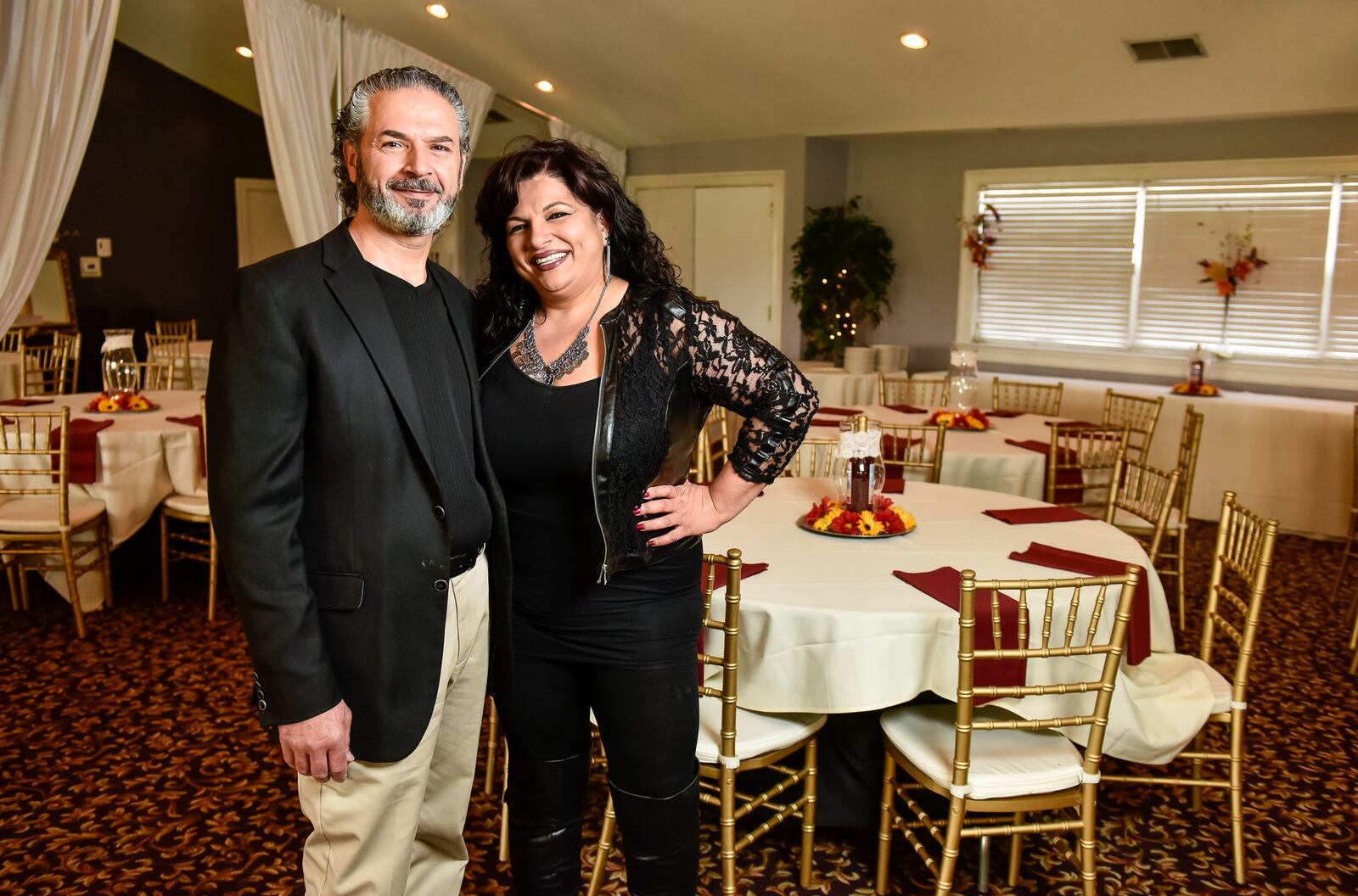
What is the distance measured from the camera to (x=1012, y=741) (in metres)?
2.34

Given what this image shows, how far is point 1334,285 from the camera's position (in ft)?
21.4

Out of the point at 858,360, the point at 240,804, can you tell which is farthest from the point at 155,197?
the point at 240,804

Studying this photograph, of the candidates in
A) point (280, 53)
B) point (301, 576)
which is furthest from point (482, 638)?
point (280, 53)

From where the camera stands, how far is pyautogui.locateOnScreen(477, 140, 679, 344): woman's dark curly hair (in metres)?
1.71

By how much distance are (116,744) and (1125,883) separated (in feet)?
10.2

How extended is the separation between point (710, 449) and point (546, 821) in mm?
3109

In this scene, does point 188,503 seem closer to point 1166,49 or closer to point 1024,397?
point 1024,397

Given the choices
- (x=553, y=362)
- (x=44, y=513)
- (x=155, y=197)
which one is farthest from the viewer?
(x=155, y=197)

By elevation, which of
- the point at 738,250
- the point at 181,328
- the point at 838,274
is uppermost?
the point at 738,250

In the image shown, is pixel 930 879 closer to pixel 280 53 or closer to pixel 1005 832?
pixel 1005 832

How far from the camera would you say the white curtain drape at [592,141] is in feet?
28.8

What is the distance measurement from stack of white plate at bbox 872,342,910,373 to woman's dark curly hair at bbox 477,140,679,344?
623 cm

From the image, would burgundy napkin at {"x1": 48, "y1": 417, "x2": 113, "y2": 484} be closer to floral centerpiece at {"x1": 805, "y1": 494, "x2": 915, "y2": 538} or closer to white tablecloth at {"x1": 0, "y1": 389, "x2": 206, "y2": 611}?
white tablecloth at {"x1": 0, "y1": 389, "x2": 206, "y2": 611}

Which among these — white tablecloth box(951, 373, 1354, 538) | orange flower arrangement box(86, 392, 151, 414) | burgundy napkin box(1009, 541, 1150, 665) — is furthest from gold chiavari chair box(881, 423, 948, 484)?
orange flower arrangement box(86, 392, 151, 414)
